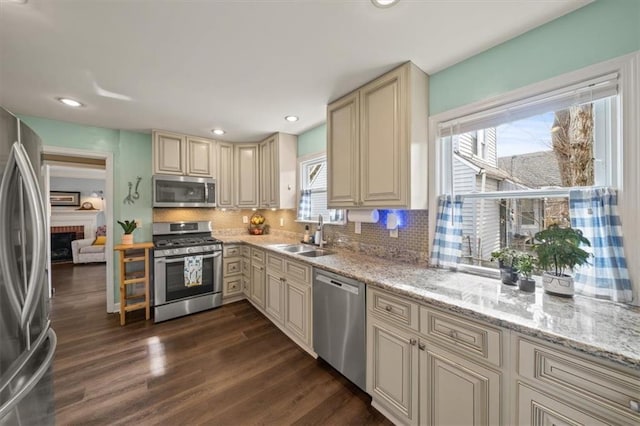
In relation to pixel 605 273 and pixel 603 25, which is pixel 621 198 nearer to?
pixel 605 273

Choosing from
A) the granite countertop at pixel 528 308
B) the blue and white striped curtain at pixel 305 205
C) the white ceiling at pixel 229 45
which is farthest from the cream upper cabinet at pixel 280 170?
the granite countertop at pixel 528 308

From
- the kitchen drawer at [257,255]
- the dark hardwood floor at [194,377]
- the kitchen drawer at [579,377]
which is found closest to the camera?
the kitchen drawer at [579,377]

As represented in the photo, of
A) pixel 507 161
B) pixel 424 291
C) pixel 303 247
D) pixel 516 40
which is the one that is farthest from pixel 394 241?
pixel 516 40

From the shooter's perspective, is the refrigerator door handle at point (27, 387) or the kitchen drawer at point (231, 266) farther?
the kitchen drawer at point (231, 266)

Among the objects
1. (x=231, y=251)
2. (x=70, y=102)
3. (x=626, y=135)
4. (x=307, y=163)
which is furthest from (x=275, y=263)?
(x=626, y=135)

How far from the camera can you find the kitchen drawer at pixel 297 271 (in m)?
Answer: 2.21

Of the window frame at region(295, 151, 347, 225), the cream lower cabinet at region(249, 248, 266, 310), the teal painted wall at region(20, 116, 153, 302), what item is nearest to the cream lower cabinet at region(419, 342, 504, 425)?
the window frame at region(295, 151, 347, 225)

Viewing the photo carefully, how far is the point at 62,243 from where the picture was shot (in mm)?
6383

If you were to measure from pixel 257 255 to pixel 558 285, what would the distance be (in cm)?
279

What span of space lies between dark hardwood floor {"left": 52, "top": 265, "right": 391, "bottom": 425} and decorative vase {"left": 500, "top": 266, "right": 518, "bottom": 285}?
3.93 feet

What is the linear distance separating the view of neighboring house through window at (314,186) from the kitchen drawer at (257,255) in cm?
72

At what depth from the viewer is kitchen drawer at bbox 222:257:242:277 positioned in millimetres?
3416

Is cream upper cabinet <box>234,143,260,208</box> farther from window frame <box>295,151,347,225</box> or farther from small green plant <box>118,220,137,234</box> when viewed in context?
small green plant <box>118,220,137,234</box>

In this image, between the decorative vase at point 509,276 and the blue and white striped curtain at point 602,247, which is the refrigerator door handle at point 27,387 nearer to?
the decorative vase at point 509,276
